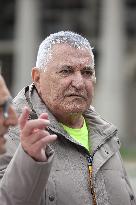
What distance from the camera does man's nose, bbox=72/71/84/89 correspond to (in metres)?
3.73

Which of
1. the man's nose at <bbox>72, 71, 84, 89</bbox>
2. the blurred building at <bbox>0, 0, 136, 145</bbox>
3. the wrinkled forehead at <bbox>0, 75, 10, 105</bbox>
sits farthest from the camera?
the blurred building at <bbox>0, 0, 136, 145</bbox>

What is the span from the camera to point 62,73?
3.75 meters

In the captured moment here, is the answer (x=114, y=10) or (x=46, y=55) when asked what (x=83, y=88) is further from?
(x=114, y=10)

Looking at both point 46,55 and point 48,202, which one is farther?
point 46,55

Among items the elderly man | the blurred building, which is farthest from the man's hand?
the blurred building

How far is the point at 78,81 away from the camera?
147 inches

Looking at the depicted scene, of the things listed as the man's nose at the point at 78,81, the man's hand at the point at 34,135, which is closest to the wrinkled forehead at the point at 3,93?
the man's hand at the point at 34,135

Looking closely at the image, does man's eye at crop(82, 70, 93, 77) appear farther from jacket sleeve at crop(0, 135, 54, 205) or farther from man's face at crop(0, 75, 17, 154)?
man's face at crop(0, 75, 17, 154)

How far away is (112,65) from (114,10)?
1.92 m

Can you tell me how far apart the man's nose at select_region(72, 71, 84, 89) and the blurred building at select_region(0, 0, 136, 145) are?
70.7ft

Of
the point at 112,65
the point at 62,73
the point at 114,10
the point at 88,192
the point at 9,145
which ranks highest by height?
the point at 62,73

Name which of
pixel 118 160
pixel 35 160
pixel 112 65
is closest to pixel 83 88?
pixel 118 160

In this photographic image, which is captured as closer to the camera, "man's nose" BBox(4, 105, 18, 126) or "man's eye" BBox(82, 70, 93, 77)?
"man's nose" BBox(4, 105, 18, 126)

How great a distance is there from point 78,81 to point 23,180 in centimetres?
72
